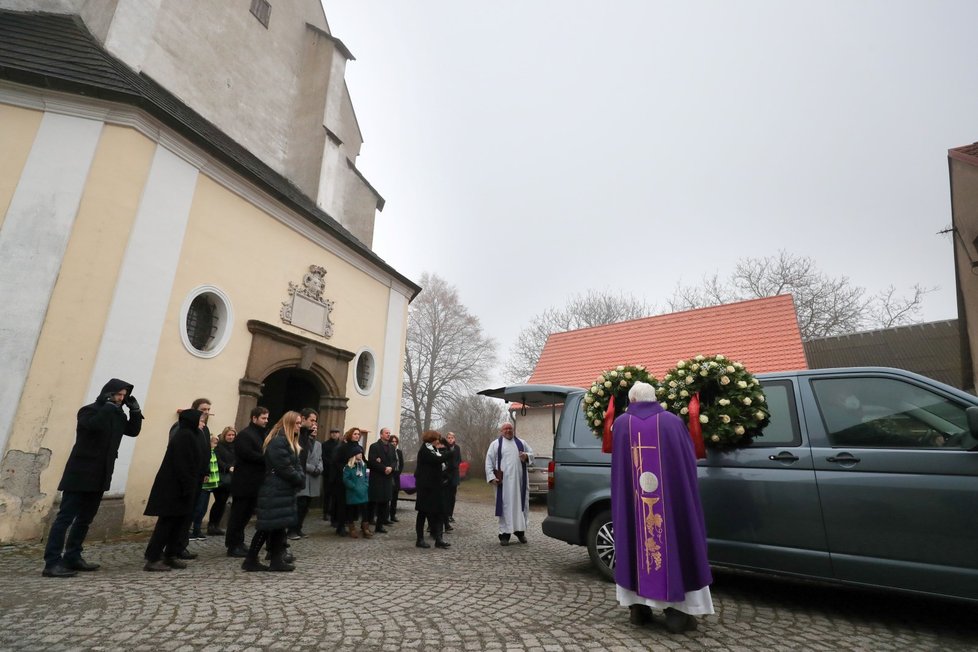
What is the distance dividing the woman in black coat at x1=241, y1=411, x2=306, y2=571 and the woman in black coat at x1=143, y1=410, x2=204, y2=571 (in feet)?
2.27

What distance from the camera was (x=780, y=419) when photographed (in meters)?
4.15

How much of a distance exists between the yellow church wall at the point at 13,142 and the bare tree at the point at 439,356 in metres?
25.1

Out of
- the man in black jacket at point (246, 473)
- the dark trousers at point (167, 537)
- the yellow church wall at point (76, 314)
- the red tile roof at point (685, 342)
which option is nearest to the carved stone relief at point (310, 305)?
the yellow church wall at point (76, 314)

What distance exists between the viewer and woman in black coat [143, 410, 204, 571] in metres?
4.82

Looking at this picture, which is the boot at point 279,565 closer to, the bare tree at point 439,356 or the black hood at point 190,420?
the black hood at point 190,420

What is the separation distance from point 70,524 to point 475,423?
Result: 20802 mm

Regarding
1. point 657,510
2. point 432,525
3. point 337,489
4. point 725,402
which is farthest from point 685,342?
point 657,510

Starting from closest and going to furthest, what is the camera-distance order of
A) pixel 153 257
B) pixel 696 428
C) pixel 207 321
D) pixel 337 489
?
pixel 696 428 → pixel 153 257 → pixel 337 489 → pixel 207 321

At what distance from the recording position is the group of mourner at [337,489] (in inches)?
130

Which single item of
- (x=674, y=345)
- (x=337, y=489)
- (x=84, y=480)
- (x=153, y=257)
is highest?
(x=674, y=345)

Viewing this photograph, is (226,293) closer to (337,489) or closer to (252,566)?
(337,489)

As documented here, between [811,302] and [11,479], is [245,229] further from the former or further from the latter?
[811,302]

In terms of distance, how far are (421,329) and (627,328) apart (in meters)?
17.2

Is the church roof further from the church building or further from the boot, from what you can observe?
the boot
